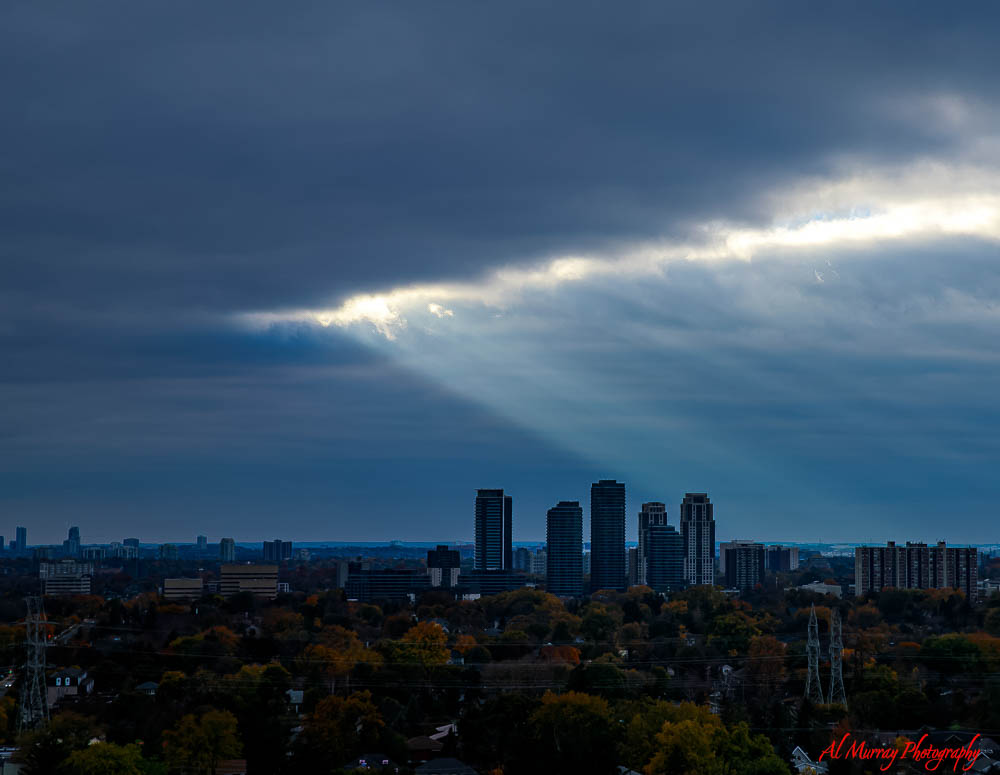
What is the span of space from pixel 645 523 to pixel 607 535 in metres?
11.0

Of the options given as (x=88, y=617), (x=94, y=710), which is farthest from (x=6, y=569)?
(x=94, y=710)

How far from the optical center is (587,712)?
33875 mm

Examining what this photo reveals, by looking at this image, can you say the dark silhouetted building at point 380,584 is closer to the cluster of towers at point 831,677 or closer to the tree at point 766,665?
Result: the tree at point 766,665

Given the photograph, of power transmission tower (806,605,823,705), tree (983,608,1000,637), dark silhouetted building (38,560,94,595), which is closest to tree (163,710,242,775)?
power transmission tower (806,605,823,705)

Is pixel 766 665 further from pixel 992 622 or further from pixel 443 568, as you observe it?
pixel 443 568

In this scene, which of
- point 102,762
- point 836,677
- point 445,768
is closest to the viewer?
point 102,762

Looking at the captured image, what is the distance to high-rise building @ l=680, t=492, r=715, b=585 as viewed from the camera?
154 metres

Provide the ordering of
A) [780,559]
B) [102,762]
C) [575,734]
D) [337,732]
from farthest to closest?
[780,559]
[337,732]
[575,734]
[102,762]

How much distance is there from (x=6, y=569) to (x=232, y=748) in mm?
151497

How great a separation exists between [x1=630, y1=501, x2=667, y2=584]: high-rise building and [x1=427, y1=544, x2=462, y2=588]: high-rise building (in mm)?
22746

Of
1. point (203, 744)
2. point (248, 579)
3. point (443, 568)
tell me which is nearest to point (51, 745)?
point (203, 744)

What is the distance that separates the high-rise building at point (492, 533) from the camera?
16025cm

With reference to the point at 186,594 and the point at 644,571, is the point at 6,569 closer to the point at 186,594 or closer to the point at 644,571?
the point at 186,594

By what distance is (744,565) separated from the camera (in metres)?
150
